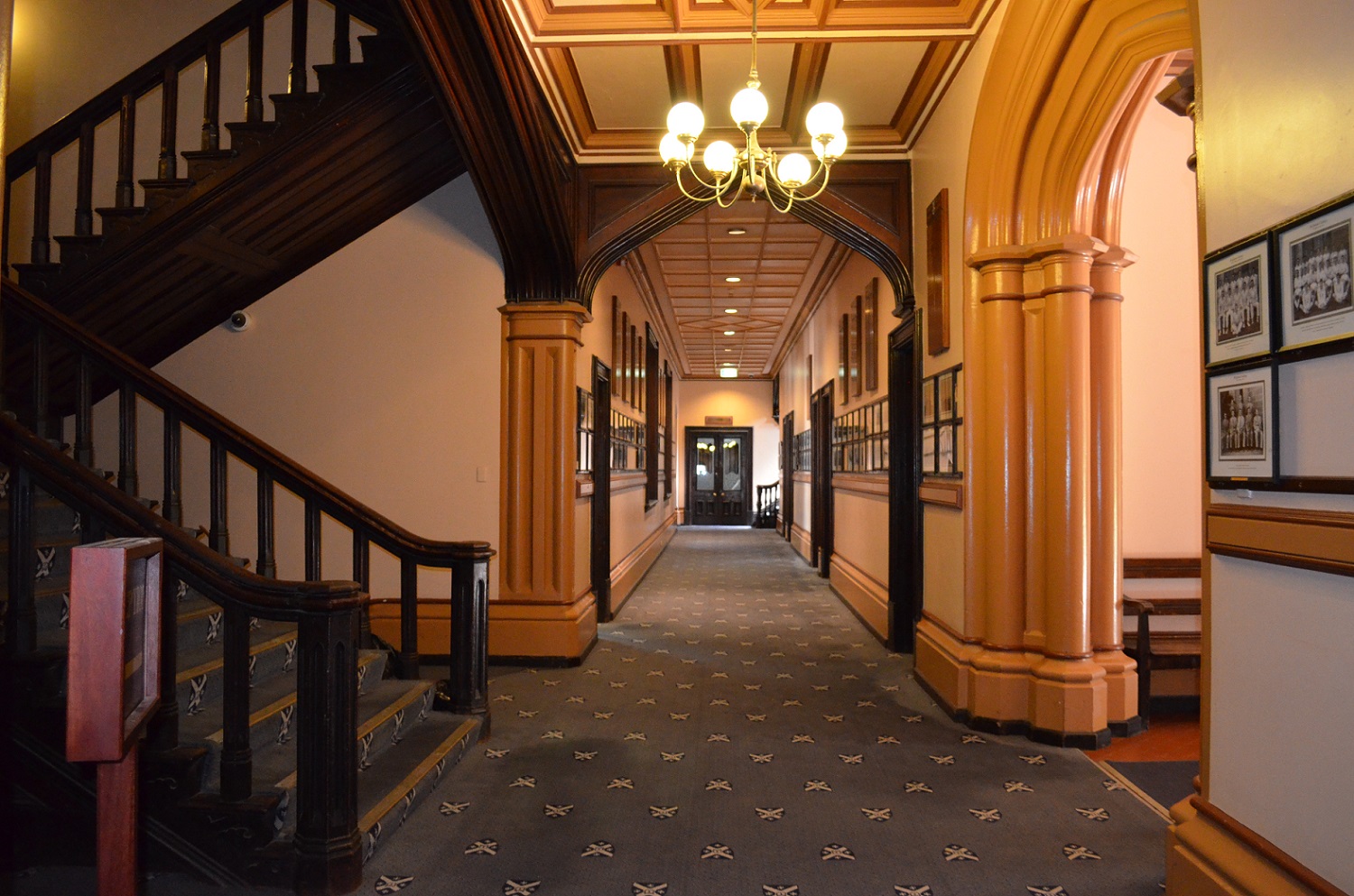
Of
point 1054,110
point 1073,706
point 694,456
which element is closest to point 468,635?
point 1073,706

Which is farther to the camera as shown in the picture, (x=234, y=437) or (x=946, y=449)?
(x=946, y=449)

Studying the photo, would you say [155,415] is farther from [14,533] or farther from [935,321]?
[935,321]

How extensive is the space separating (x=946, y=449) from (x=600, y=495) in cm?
342

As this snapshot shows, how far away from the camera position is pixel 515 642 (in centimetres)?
637

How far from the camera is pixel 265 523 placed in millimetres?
4395

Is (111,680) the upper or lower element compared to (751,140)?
lower

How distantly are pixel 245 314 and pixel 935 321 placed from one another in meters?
4.76

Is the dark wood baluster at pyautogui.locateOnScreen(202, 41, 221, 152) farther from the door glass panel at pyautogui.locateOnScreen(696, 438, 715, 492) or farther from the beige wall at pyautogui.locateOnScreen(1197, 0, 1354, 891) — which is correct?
the door glass panel at pyautogui.locateOnScreen(696, 438, 715, 492)

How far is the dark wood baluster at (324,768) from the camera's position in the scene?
291 centimetres

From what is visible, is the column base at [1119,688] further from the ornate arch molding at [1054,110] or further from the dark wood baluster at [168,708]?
the dark wood baluster at [168,708]

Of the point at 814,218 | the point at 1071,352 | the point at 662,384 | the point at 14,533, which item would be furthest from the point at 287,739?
the point at 662,384

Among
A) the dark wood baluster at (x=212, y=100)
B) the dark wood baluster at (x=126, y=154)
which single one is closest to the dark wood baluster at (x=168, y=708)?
the dark wood baluster at (x=126, y=154)

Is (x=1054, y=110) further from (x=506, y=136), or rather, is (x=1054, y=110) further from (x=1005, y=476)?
(x=506, y=136)

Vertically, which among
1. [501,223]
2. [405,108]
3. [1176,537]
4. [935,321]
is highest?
[405,108]
